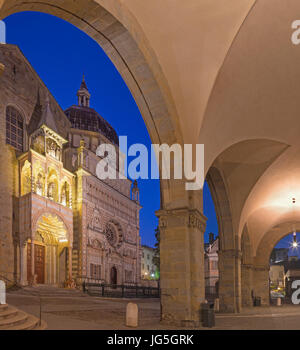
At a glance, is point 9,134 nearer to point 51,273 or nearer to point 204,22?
point 51,273

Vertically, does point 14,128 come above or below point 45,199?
above

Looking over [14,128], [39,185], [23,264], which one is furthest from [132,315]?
[14,128]

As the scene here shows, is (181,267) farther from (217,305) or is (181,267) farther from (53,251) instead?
(53,251)

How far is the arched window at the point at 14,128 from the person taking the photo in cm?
2188

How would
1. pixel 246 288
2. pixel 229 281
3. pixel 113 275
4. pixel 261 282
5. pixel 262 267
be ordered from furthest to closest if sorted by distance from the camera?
pixel 113 275 < pixel 261 282 < pixel 262 267 < pixel 246 288 < pixel 229 281

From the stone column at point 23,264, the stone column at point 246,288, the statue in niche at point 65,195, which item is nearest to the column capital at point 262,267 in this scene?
the stone column at point 246,288

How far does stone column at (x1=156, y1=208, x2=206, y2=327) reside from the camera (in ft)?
34.9

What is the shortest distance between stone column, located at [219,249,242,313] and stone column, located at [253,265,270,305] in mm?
11803

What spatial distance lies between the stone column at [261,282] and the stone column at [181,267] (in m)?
20.1

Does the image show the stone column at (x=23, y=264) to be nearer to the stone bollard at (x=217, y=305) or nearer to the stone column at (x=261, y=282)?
the stone bollard at (x=217, y=305)

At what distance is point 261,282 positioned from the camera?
98.0 feet

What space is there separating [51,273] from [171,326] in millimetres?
16257

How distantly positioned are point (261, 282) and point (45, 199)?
17771mm

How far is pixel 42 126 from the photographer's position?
23.2 m
